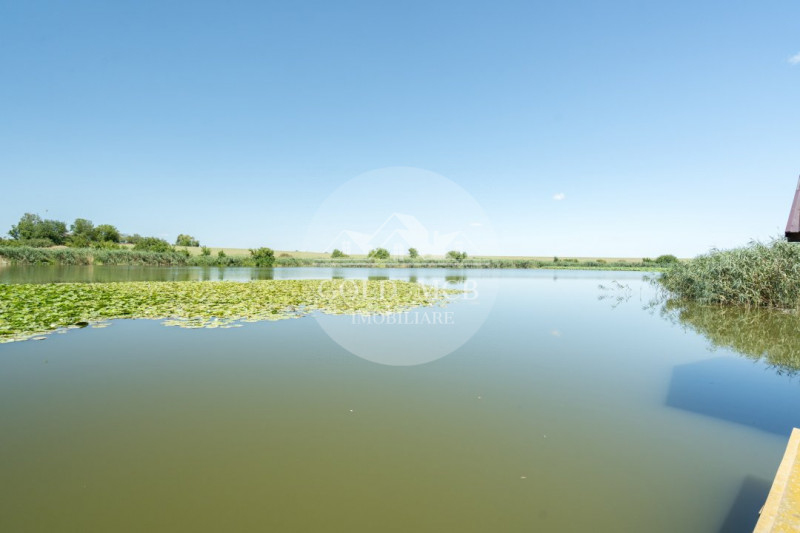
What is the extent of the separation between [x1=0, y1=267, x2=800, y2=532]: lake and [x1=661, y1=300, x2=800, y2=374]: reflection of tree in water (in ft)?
1.94

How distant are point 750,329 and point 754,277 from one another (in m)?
6.04

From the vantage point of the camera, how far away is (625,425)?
3.37 m

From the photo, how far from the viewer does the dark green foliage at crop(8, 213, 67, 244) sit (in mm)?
56531

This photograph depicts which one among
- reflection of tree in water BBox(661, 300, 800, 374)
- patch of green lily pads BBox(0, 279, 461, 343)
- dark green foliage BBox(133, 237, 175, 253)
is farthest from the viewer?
dark green foliage BBox(133, 237, 175, 253)

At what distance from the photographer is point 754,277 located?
41.8 ft

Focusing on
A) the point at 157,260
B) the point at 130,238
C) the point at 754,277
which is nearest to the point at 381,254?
the point at 157,260

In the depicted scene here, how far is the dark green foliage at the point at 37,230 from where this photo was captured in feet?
185

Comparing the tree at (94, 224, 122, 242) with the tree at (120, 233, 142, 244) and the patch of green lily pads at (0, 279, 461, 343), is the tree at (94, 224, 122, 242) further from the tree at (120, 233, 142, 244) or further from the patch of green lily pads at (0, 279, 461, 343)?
the patch of green lily pads at (0, 279, 461, 343)

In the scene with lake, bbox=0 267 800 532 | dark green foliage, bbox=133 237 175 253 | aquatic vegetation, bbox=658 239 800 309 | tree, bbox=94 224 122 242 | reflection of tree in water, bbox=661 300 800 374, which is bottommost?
lake, bbox=0 267 800 532

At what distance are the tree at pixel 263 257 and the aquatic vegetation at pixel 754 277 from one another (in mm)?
46750

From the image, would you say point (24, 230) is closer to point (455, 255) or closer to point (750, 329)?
point (455, 255)

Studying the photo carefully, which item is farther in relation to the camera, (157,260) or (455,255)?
(455,255)

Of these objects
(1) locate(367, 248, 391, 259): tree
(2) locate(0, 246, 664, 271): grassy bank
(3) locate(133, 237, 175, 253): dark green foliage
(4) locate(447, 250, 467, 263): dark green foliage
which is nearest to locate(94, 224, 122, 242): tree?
(3) locate(133, 237, 175, 253): dark green foliage

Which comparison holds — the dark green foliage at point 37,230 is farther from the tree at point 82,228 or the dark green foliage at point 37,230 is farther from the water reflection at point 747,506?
the water reflection at point 747,506
